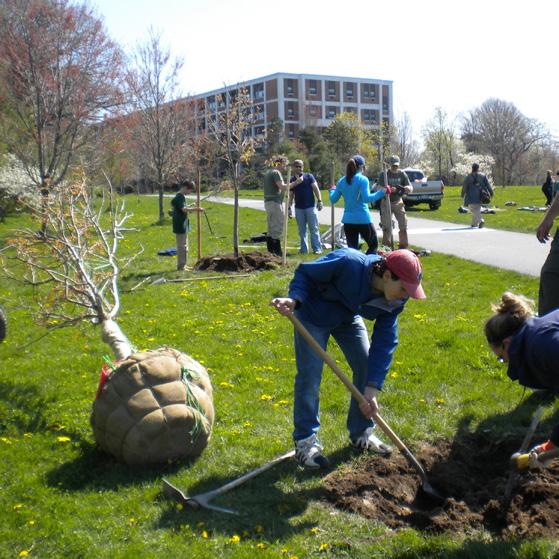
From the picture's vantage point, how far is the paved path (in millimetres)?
12664

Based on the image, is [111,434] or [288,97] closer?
[111,434]

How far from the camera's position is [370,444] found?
484 cm

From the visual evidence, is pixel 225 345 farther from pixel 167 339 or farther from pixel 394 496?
pixel 394 496

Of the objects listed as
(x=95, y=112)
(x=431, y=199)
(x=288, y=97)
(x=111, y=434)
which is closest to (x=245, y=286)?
(x=111, y=434)

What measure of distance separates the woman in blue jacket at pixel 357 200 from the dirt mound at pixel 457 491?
6.53 m

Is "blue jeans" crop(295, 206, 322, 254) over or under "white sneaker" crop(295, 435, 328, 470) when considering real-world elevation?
over

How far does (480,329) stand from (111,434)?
4.89m

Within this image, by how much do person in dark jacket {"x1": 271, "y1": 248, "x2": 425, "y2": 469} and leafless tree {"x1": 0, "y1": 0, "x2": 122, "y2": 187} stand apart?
16.0m

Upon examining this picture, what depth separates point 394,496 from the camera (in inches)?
169

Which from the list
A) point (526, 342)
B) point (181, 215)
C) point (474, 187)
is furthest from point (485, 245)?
point (526, 342)

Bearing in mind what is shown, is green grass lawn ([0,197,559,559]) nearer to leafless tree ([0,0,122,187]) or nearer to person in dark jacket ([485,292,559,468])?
person in dark jacket ([485,292,559,468])

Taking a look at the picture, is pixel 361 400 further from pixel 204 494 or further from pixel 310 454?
pixel 204 494

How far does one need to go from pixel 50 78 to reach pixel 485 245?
1347 centimetres

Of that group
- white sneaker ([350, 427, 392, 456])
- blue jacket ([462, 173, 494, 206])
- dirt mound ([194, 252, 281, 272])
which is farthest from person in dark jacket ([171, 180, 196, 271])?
blue jacket ([462, 173, 494, 206])
